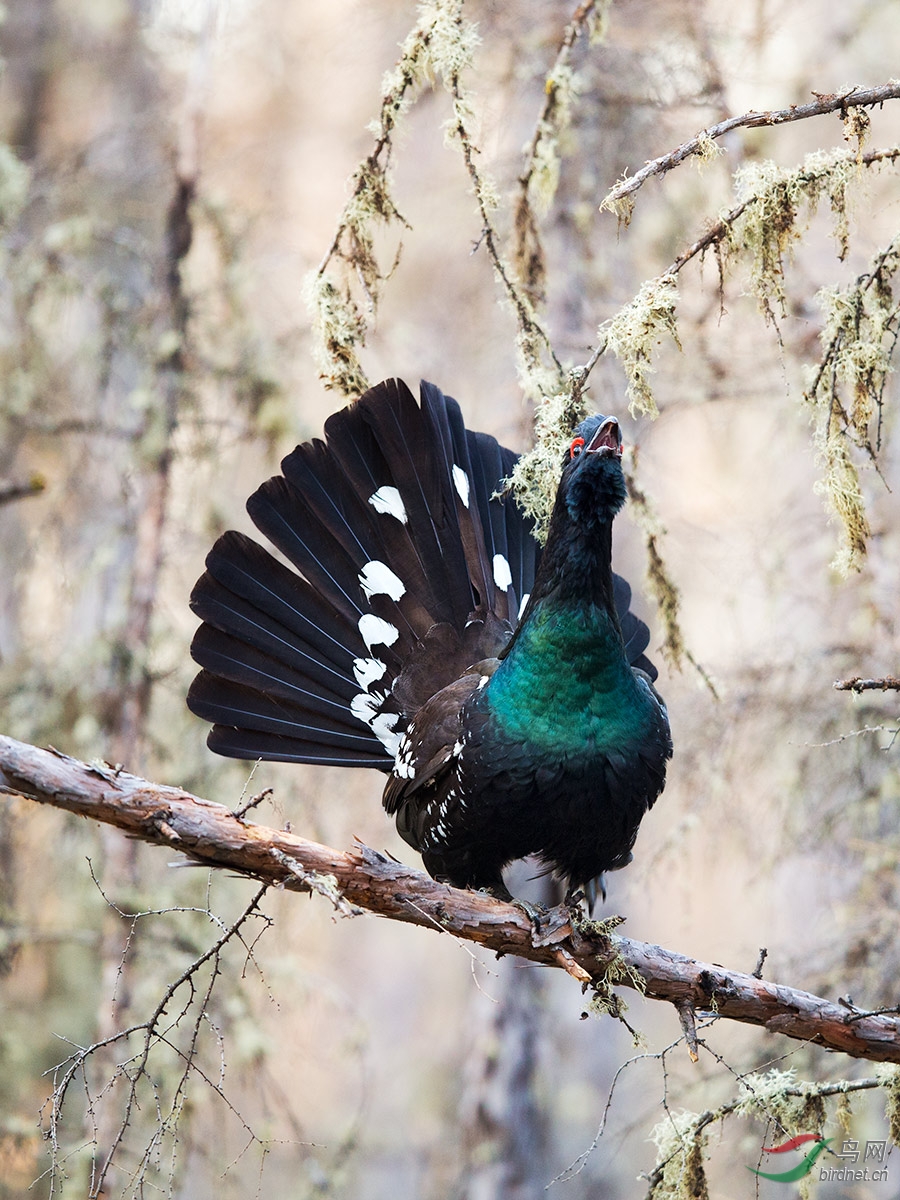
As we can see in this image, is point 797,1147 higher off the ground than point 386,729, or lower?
lower

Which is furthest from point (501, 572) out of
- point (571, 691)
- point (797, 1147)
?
point (797, 1147)

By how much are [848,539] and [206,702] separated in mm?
2473

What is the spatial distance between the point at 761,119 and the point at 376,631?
2.52m

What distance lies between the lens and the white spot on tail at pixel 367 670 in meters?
4.69

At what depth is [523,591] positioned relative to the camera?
4.88 meters

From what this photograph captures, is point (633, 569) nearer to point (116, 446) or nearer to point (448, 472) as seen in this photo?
point (116, 446)

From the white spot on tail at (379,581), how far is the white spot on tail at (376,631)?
0.30 ft

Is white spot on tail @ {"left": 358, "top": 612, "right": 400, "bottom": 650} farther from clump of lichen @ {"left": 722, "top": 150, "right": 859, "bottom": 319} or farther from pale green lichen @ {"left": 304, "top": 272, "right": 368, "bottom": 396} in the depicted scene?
clump of lichen @ {"left": 722, "top": 150, "right": 859, "bottom": 319}

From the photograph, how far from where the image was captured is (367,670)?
15.5 ft

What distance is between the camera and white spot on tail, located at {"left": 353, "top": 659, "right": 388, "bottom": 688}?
469cm

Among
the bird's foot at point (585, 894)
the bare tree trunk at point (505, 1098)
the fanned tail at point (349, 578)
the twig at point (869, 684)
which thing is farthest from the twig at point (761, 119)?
the bare tree trunk at point (505, 1098)

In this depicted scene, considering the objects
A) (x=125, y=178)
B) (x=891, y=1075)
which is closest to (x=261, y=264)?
(x=125, y=178)

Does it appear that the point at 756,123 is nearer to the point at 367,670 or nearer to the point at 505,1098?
the point at 367,670

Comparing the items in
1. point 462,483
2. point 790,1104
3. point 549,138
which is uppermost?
point 549,138
